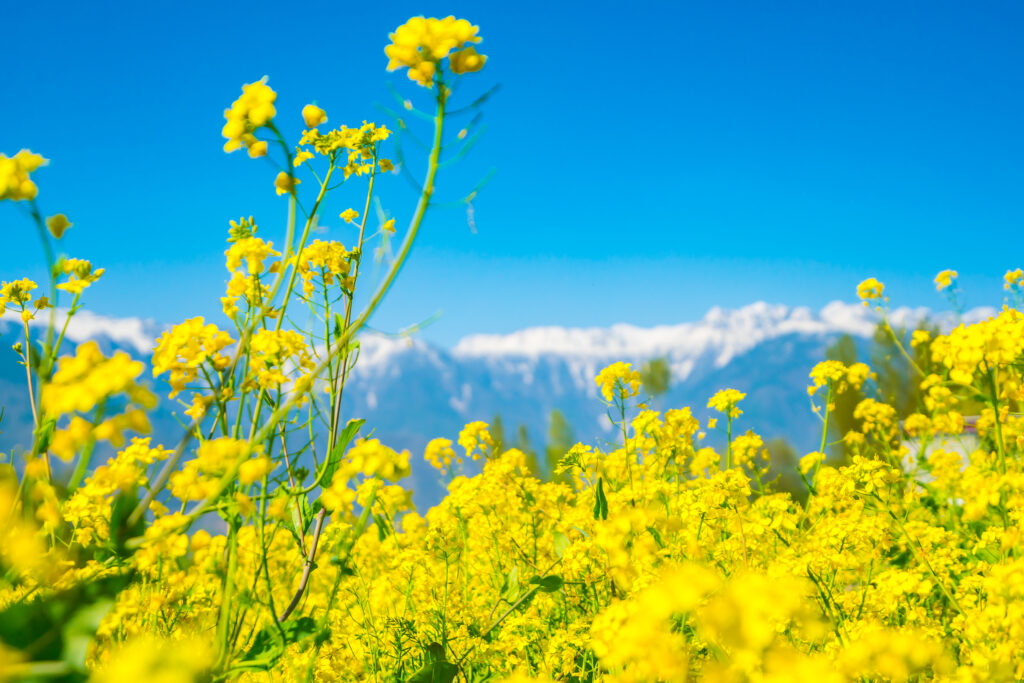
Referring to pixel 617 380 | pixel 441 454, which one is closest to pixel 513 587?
pixel 617 380

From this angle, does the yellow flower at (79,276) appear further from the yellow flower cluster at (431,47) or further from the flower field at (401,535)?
the yellow flower cluster at (431,47)

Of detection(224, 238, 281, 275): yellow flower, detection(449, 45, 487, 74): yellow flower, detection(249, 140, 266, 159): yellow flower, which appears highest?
detection(449, 45, 487, 74): yellow flower

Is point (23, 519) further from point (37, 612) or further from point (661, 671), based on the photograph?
point (661, 671)

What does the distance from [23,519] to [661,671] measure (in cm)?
98

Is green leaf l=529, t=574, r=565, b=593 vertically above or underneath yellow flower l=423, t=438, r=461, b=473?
underneath

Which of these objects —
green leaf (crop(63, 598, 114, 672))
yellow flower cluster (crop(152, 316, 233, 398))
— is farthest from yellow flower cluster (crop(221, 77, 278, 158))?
green leaf (crop(63, 598, 114, 672))

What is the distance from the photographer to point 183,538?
51.4 inches

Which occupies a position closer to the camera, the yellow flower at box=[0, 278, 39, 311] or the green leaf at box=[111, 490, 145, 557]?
the green leaf at box=[111, 490, 145, 557]

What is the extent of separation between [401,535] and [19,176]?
2279mm

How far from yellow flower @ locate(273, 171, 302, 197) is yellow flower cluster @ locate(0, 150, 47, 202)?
1.37 feet

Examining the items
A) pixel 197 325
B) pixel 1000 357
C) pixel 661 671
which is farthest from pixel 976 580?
pixel 197 325

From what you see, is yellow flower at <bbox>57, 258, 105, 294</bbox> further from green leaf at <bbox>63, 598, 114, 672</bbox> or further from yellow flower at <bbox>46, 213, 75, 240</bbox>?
green leaf at <bbox>63, 598, 114, 672</bbox>

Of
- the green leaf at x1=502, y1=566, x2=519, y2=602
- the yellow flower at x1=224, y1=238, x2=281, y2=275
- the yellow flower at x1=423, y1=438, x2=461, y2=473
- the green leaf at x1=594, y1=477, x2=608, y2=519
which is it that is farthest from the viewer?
the yellow flower at x1=423, y1=438, x2=461, y2=473

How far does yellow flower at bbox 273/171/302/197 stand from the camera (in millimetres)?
1365
